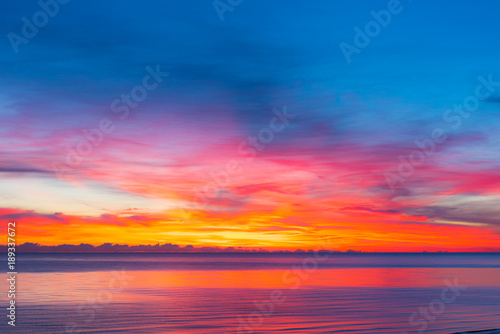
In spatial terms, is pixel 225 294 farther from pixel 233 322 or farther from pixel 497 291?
pixel 497 291

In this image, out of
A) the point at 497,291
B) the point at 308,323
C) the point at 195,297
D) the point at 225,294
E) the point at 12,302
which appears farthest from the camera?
the point at 497,291

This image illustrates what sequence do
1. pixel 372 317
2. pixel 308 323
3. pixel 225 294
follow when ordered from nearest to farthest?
pixel 308 323 → pixel 372 317 → pixel 225 294

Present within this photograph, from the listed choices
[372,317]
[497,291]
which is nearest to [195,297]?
[372,317]

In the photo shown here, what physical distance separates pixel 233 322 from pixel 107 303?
1478 cm

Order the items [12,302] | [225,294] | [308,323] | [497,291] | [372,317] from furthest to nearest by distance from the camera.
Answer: [497,291] → [225,294] → [12,302] → [372,317] → [308,323]

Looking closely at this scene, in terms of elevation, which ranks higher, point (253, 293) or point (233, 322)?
point (253, 293)

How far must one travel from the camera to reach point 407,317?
35281 mm

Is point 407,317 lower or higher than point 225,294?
lower

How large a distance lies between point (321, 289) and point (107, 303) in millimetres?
24902

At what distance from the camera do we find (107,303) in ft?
142

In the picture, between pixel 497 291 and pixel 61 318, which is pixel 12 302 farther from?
pixel 497 291

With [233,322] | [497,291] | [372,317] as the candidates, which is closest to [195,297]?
[233,322]

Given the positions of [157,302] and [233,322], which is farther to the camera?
[157,302]

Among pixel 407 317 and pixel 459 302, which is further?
pixel 459 302
